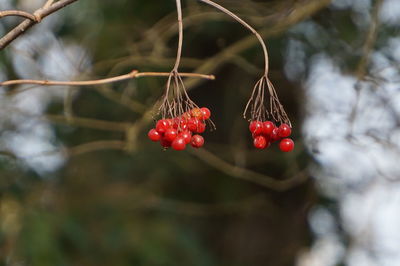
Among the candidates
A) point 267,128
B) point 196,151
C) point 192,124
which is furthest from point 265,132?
point 196,151

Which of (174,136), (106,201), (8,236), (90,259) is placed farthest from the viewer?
(106,201)

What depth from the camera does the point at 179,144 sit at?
1389mm

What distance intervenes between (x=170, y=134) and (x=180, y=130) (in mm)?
30

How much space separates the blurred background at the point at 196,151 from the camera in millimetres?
A: 3080

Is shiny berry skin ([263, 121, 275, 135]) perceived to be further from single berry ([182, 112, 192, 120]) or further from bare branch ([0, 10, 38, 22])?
bare branch ([0, 10, 38, 22])

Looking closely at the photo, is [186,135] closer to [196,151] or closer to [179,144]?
[179,144]

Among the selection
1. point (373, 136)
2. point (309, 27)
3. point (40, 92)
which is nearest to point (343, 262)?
point (373, 136)

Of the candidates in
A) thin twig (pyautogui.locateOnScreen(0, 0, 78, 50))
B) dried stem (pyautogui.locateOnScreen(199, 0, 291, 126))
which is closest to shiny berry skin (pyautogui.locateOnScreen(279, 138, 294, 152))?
dried stem (pyautogui.locateOnScreen(199, 0, 291, 126))

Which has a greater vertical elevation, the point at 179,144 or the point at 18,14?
the point at 18,14

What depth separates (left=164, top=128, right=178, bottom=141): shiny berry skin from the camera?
143 cm

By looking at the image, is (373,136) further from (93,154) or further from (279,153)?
(93,154)

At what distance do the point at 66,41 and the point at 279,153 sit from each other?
52.6 inches

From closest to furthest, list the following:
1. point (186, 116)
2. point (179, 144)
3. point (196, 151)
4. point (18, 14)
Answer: point (18, 14) → point (179, 144) → point (186, 116) → point (196, 151)

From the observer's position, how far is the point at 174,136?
143cm
